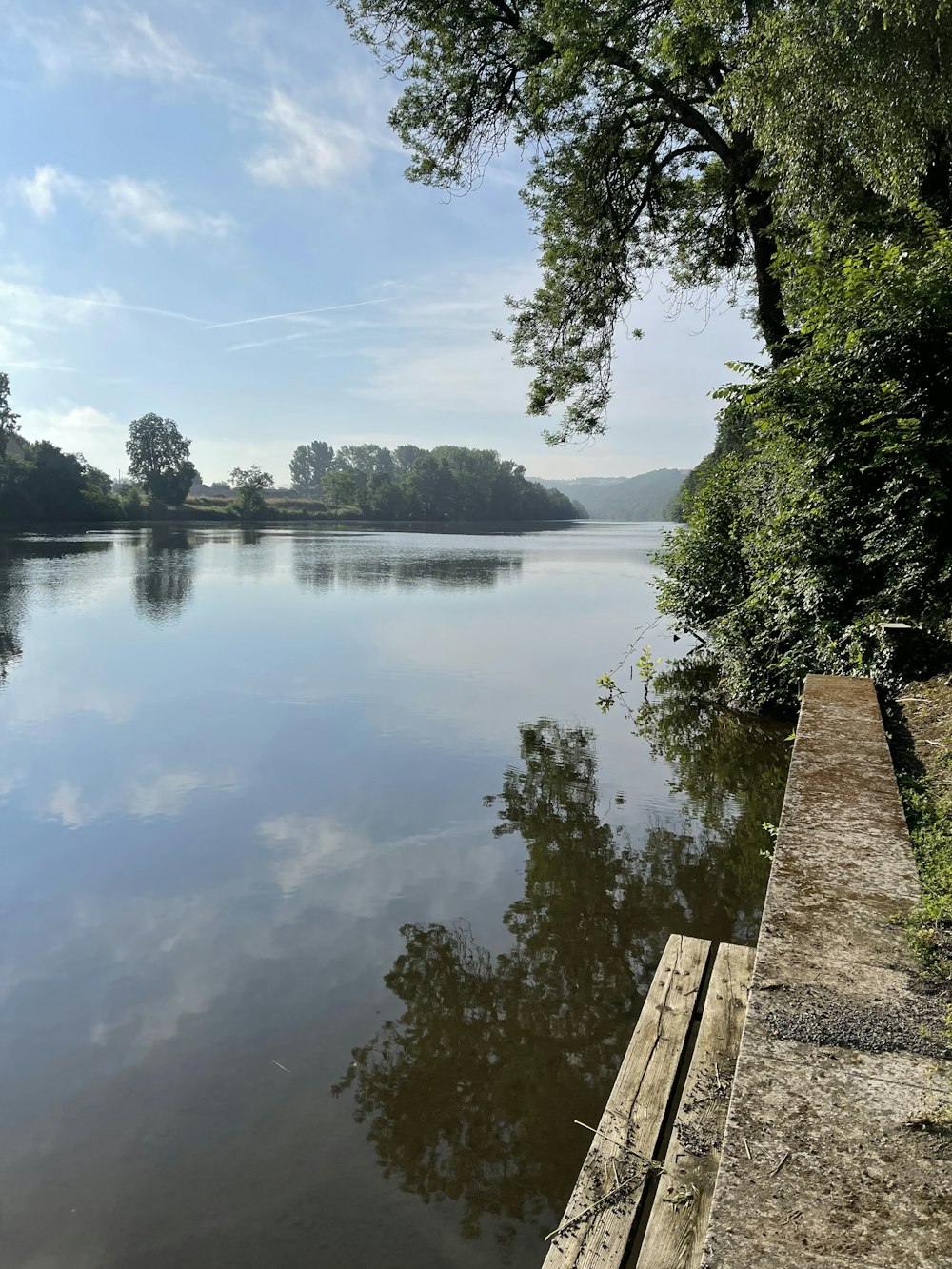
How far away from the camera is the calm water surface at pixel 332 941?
322cm

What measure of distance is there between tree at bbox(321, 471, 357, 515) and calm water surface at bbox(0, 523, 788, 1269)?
12597 centimetres

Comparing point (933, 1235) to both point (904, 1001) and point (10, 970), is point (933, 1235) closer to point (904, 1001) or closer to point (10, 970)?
point (904, 1001)

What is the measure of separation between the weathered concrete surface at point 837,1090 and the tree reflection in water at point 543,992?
1330 mm

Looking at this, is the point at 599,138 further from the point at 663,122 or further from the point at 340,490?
the point at 340,490

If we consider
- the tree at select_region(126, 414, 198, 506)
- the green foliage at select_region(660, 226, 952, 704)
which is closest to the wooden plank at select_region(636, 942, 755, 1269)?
the green foliage at select_region(660, 226, 952, 704)

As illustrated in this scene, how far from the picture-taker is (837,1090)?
2188mm

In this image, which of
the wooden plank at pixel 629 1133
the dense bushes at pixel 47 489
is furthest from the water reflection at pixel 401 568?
the dense bushes at pixel 47 489

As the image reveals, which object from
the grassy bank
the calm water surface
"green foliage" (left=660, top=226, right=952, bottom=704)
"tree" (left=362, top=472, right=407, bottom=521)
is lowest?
the calm water surface

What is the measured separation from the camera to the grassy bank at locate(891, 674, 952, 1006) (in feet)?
9.37

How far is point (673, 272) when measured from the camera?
65.7 ft

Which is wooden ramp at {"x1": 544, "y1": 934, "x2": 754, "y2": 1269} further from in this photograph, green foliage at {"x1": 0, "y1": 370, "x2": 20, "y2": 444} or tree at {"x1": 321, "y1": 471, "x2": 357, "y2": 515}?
tree at {"x1": 321, "y1": 471, "x2": 357, "y2": 515}

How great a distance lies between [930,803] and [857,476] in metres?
4.92

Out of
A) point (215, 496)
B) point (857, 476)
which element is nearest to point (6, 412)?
point (215, 496)

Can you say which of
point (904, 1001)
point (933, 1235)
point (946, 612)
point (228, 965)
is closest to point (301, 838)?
point (228, 965)
